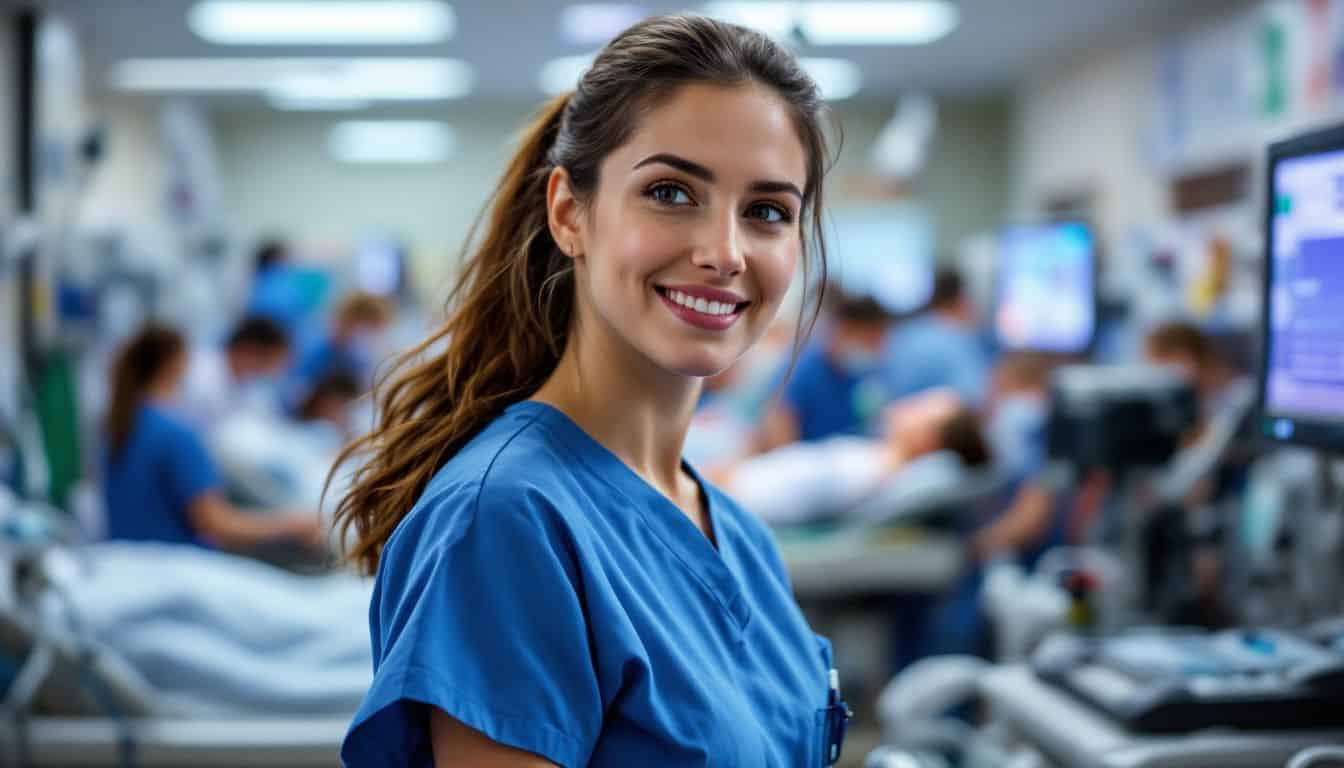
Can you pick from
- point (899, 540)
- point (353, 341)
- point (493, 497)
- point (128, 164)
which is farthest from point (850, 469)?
point (128, 164)

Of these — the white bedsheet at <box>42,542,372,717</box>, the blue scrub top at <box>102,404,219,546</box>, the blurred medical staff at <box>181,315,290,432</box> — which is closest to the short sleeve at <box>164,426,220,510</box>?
the blue scrub top at <box>102,404,219,546</box>

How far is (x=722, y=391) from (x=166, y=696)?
4266mm

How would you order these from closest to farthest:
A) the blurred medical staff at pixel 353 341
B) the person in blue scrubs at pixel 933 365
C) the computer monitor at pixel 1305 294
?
the computer monitor at pixel 1305 294, the person in blue scrubs at pixel 933 365, the blurred medical staff at pixel 353 341

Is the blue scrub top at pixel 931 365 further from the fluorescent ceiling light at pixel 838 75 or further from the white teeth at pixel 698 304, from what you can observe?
the fluorescent ceiling light at pixel 838 75

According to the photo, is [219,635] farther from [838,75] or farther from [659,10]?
[838,75]

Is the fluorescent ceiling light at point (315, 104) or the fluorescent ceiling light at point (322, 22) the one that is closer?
the fluorescent ceiling light at point (322, 22)

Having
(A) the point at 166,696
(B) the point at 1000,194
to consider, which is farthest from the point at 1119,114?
(A) the point at 166,696

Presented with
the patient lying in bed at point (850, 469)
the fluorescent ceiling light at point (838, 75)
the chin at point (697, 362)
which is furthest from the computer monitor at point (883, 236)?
the chin at point (697, 362)

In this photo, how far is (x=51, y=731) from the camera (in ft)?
7.34

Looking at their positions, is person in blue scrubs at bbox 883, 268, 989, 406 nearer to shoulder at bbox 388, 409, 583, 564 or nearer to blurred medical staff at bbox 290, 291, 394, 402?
blurred medical staff at bbox 290, 291, 394, 402

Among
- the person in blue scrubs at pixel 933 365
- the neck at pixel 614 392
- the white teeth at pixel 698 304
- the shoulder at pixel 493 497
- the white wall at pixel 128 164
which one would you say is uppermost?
the white wall at pixel 128 164

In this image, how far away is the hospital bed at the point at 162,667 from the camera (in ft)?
7.15

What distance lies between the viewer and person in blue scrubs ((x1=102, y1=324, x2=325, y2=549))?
11.3 ft

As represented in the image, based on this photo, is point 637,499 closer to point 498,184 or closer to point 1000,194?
→ point 498,184
